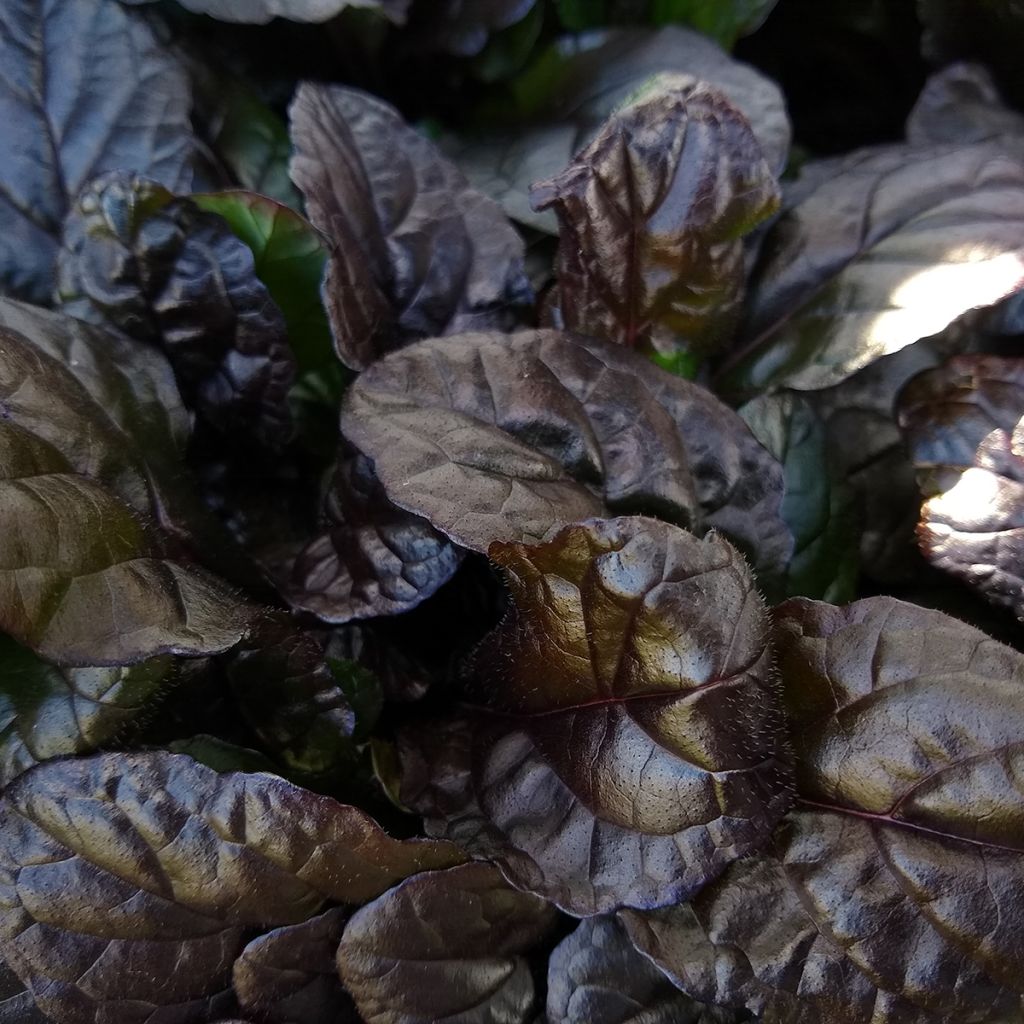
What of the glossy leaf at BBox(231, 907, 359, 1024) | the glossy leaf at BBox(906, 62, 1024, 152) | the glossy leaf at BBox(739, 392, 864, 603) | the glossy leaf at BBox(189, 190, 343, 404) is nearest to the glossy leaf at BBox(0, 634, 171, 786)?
the glossy leaf at BBox(231, 907, 359, 1024)

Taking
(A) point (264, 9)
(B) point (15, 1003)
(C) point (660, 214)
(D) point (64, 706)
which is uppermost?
(A) point (264, 9)

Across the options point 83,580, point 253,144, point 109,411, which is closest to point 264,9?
point 253,144

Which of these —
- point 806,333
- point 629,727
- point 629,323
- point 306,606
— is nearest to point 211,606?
point 306,606

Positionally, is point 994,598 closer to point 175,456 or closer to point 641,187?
point 641,187

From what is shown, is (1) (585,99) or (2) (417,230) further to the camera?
(1) (585,99)

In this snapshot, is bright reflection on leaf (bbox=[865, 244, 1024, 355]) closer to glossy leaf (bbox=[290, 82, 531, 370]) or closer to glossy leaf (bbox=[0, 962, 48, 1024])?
glossy leaf (bbox=[290, 82, 531, 370])

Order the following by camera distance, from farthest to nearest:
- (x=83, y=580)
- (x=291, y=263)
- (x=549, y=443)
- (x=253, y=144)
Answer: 1. (x=253, y=144)
2. (x=291, y=263)
3. (x=549, y=443)
4. (x=83, y=580)

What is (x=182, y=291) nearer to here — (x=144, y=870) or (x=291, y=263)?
(x=291, y=263)
